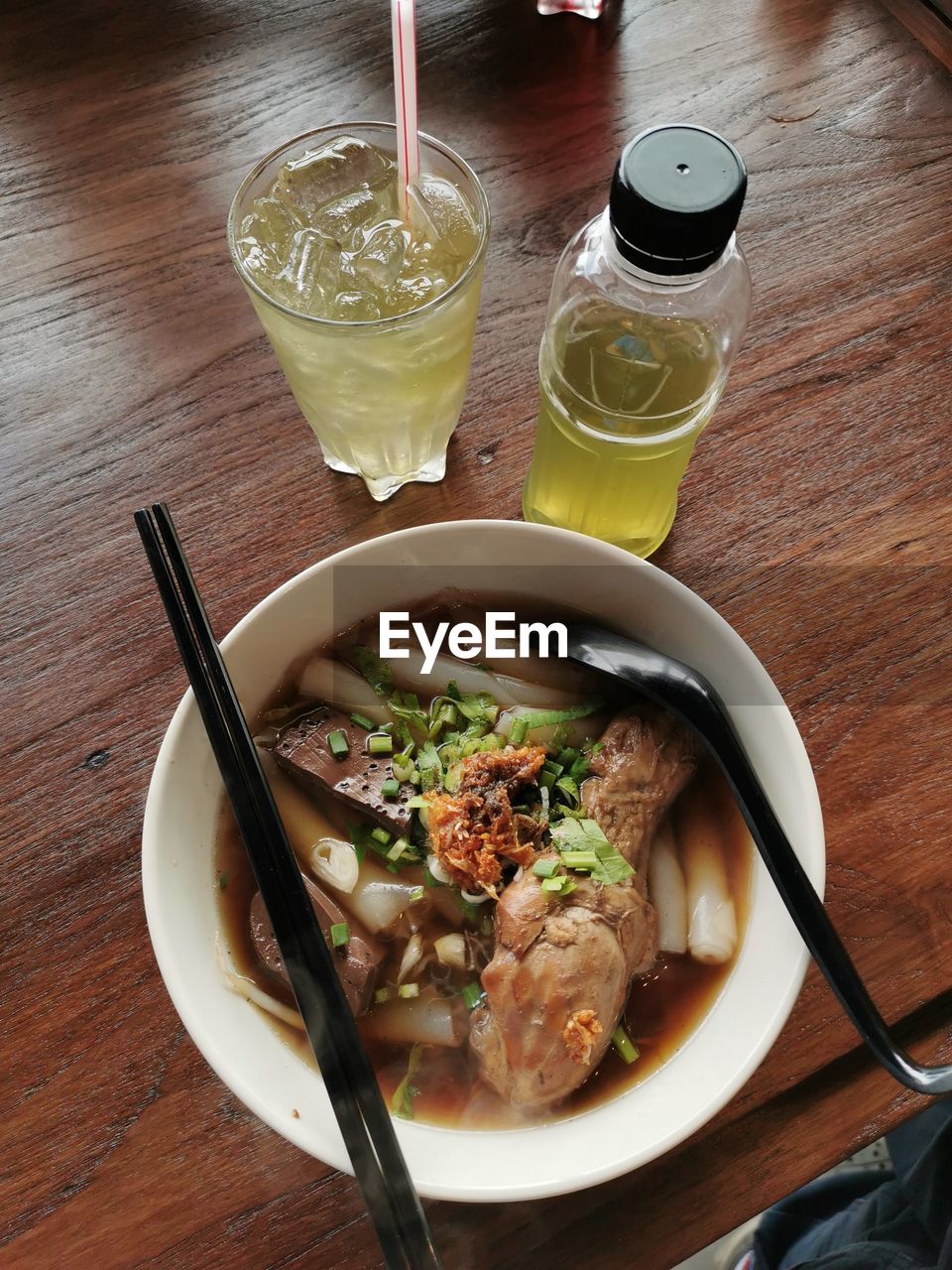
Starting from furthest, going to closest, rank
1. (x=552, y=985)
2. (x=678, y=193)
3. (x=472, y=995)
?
(x=472, y=995) → (x=552, y=985) → (x=678, y=193)

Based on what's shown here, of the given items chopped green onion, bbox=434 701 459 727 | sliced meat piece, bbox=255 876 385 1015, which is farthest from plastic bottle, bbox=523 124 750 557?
sliced meat piece, bbox=255 876 385 1015

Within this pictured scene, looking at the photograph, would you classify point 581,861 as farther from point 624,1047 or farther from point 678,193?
point 678,193

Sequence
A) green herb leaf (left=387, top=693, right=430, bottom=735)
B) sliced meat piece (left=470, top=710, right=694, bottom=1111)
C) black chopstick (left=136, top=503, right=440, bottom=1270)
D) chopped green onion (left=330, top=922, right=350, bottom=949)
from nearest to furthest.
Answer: black chopstick (left=136, top=503, right=440, bottom=1270)
sliced meat piece (left=470, top=710, right=694, bottom=1111)
chopped green onion (left=330, top=922, right=350, bottom=949)
green herb leaf (left=387, top=693, right=430, bottom=735)

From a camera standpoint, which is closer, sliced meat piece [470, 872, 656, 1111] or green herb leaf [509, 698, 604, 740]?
sliced meat piece [470, 872, 656, 1111]

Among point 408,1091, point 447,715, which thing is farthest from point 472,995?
point 447,715

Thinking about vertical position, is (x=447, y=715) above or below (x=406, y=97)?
below

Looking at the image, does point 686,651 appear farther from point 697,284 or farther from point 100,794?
point 100,794

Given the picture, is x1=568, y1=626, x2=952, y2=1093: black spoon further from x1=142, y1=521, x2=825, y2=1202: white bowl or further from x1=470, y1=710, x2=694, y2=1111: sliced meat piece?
x1=470, y1=710, x2=694, y2=1111: sliced meat piece
